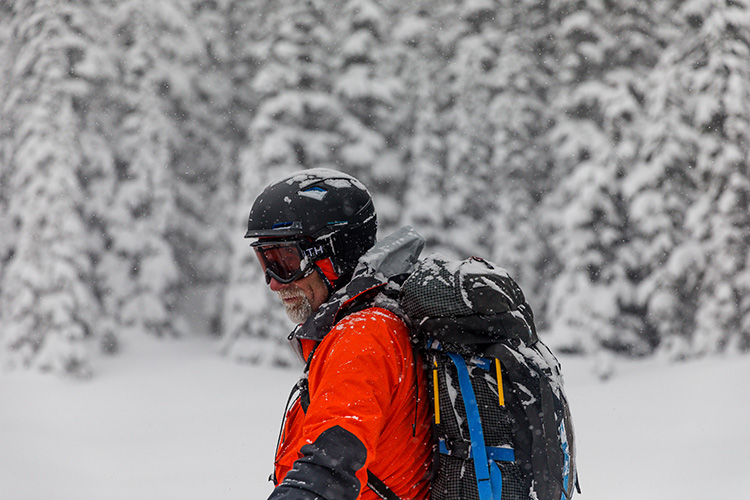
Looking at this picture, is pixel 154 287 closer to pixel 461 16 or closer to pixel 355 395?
pixel 461 16

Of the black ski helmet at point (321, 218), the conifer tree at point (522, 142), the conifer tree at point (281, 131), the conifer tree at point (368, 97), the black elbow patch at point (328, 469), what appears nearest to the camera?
the black elbow patch at point (328, 469)

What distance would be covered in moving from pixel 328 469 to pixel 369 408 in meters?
0.20

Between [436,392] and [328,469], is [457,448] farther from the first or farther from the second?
[328,469]

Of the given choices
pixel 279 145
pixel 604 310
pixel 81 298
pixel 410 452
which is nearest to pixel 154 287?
pixel 81 298

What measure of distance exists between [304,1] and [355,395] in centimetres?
1916

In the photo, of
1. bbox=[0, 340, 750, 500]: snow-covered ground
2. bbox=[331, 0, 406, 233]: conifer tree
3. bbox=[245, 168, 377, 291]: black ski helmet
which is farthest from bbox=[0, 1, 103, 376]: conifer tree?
bbox=[245, 168, 377, 291]: black ski helmet

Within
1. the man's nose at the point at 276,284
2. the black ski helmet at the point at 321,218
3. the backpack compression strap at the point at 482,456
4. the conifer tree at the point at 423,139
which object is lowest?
the backpack compression strap at the point at 482,456

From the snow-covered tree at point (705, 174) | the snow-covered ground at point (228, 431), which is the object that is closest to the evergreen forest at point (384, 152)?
the snow-covered tree at point (705, 174)

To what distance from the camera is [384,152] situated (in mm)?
20859

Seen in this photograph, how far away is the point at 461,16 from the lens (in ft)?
76.9

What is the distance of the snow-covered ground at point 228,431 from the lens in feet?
29.1

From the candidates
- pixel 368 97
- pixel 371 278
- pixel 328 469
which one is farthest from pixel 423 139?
pixel 328 469

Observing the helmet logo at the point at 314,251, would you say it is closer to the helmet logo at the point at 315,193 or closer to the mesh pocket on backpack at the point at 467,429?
the helmet logo at the point at 315,193

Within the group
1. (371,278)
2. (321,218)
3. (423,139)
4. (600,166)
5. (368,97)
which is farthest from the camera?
(423,139)
